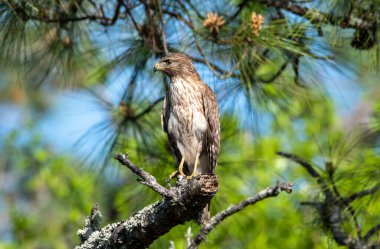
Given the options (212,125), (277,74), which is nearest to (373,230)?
(277,74)

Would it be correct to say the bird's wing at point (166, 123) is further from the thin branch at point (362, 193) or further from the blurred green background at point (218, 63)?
the thin branch at point (362, 193)

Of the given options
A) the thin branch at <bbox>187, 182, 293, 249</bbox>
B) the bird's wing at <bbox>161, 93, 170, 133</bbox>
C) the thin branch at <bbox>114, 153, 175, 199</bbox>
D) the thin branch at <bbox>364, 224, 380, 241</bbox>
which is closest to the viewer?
the thin branch at <bbox>187, 182, 293, 249</bbox>

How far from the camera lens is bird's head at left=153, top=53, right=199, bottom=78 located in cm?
502

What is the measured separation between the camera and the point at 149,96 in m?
5.38

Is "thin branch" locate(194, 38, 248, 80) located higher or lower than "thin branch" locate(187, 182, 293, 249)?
higher

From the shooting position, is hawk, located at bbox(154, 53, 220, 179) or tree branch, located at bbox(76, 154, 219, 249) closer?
tree branch, located at bbox(76, 154, 219, 249)

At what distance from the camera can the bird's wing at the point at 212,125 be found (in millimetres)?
5074

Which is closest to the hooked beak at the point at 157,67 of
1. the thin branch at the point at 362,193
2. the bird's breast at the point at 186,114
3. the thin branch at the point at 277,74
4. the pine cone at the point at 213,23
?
the bird's breast at the point at 186,114

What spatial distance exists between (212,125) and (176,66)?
504mm

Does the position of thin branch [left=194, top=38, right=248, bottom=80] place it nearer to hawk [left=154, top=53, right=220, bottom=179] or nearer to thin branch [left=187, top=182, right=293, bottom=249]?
hawk [left=154, top=53, right=220, bottom=179]

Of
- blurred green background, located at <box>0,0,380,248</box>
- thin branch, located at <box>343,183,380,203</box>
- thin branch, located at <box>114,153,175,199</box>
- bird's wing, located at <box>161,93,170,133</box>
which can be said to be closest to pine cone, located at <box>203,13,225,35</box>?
blurred green background, located at <box>0,0,380,248</box>

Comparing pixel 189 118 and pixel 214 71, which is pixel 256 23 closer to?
pixel 214 71

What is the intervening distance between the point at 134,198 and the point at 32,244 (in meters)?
2.72

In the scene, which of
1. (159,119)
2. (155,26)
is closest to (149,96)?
(159,119)
